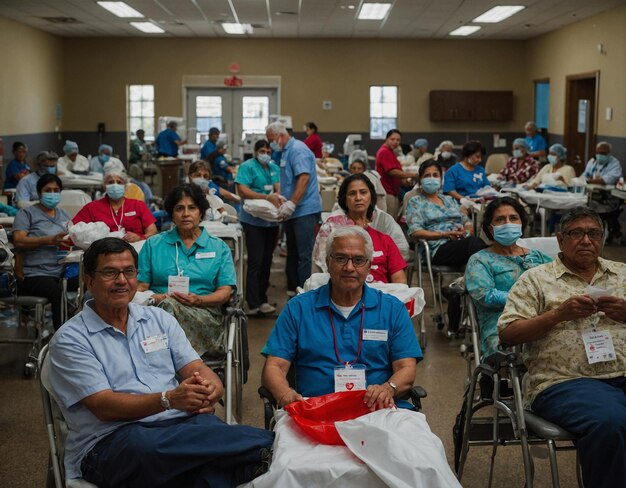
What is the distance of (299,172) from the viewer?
669 cm

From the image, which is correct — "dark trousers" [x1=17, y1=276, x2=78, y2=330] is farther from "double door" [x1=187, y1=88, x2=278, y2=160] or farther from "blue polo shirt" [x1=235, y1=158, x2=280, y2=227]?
"double door" [x1=187, y1=88, x2=278, y2=160]

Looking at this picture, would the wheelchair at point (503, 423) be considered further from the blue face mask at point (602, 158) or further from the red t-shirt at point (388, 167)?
the blue face mask at point (602, 158)

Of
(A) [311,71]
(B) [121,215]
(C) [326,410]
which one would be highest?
(A) [311,71]

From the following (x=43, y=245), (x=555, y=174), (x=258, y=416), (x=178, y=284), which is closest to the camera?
(x=178, y=284)

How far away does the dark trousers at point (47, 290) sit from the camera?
5336mm

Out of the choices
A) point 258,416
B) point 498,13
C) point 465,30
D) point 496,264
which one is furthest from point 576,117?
point 258,416

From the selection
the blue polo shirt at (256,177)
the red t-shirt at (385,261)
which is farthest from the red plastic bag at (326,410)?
the blue polo shirt at (256,177)

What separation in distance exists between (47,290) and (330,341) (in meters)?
3.02

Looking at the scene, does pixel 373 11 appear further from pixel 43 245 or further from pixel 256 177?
pixel 43 245

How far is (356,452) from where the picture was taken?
92.8 inches

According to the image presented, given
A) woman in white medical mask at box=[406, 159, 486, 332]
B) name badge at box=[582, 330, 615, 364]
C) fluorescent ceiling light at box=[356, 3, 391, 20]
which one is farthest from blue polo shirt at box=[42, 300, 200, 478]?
fluorescent ceiling light at box=[356, 3, 391, 20]

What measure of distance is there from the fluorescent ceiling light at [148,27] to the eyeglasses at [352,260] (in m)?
13.3

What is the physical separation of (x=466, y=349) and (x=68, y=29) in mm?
14367

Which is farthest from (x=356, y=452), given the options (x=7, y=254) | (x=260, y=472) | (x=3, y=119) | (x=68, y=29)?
(x=68, y=29)
